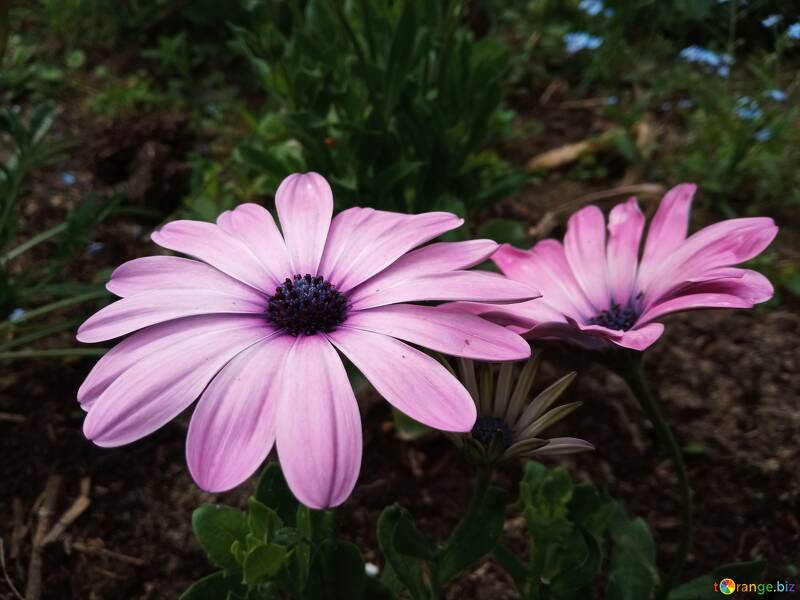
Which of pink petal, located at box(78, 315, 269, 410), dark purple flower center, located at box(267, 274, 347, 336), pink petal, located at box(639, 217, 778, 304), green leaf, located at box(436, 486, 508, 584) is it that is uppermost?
pink petal, located at box(639, 217, 778, 304)

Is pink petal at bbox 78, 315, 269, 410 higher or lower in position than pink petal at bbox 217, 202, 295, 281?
lower

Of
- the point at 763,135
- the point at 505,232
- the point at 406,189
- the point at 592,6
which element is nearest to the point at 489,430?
the point at 505,232

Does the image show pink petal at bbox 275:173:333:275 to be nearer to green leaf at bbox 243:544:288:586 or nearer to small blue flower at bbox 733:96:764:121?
green leaf at bbox 243:544:288:586

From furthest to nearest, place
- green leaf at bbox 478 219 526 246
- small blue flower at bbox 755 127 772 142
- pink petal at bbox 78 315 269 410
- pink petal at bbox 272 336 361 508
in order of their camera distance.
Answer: small blue flower at bbox 755 127 772 142, green leaf at bbox 478 219 526 246, pink petal at bbox 78 315 269 410, pink petal at bbox 272 336 361 508

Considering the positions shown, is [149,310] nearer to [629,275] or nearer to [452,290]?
[452,290]

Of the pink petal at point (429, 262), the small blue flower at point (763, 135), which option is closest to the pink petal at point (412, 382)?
the pink petal at point (429, 262)

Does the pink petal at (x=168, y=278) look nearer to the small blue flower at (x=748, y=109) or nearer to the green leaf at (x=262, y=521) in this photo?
the green leaf at (x=262, y=521)

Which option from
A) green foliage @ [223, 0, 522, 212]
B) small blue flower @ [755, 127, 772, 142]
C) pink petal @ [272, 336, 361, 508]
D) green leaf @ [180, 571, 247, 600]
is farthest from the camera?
small blue flower @ [755, 127, 772, 142]

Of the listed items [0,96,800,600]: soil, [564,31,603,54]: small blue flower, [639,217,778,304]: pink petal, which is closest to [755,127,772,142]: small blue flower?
[0,96,800,600]: soil
